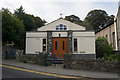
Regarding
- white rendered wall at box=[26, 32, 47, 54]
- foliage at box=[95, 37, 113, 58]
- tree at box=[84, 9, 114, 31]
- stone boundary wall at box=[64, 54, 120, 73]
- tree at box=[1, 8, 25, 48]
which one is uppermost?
tree at box=[84, 9, 114, 31]

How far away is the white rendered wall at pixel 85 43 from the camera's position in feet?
51.3

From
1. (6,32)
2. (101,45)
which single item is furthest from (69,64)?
(6,32)

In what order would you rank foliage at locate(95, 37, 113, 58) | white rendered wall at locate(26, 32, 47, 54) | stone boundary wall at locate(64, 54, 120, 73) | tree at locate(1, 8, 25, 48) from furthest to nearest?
white rendered wall at locate(26, 32, 47, 54), foliage at locate(95, 37, 113, 58), tree at locate(1, 8, 25, 48), stone boundary wall at locate(64, 54, 120, 73)

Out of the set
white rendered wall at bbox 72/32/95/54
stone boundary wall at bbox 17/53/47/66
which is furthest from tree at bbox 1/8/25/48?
white rendered wall at bbox 72/32/95/54

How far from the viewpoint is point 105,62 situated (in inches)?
403

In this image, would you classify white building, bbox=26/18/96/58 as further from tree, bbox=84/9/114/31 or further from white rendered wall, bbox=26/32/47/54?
tree, bbox=84/9/114/31

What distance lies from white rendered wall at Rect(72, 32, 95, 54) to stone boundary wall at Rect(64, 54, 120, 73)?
493 cm

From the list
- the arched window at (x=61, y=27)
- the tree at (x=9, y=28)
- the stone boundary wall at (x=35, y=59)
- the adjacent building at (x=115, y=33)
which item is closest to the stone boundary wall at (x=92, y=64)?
the stone boundary wall at (x=35, y=59)

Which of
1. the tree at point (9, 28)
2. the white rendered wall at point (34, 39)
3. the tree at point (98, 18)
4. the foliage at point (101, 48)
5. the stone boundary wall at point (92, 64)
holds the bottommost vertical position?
the stone boundary wall at point (92, 64)

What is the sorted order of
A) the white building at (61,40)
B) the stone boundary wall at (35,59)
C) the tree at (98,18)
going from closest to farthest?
1. the stone boundary wall at (35,59)
2. the white building at (61,40)
3. the tree at (98,18)

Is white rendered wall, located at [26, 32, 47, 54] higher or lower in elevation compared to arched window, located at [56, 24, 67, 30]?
lower

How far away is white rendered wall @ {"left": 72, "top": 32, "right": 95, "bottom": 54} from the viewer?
15.6 m

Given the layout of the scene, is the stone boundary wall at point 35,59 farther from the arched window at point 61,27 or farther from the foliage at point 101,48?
the foliage at point 101,48

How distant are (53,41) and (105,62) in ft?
25.0
